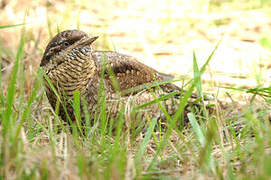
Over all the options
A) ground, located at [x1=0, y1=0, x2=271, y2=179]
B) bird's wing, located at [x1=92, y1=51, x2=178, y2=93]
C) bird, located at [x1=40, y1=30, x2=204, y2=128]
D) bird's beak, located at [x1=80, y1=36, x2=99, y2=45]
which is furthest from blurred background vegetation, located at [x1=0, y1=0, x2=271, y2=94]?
bird's beak, located at [x1=80, y1=36, x2=99, y2=45]

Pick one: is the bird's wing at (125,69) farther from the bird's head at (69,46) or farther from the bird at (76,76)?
the bird's head at (69,46)

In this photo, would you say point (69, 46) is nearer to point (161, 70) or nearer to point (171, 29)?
point (161, 70)

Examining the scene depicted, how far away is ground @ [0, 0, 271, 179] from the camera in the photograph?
2.20 metres

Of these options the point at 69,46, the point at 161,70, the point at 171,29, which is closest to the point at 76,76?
the point at 69,46

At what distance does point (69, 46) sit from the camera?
10.9ft

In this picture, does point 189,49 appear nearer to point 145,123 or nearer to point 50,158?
point 145,123

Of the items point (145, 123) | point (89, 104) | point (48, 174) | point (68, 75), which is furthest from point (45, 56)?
point (48, 174)

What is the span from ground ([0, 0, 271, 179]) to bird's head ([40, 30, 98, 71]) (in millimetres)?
190

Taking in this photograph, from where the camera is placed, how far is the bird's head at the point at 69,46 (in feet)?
10.8

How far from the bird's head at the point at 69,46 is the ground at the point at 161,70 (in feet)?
0.62

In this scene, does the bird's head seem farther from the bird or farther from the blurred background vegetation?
the blurred background vegetation

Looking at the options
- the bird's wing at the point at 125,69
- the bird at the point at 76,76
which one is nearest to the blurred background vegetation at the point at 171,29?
the bird's wing at the point at 125,69

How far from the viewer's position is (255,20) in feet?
23.8

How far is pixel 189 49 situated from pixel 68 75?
3380mm
